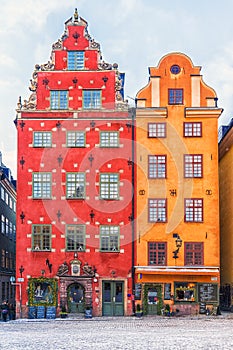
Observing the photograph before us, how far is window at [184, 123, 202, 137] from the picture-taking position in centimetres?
4584

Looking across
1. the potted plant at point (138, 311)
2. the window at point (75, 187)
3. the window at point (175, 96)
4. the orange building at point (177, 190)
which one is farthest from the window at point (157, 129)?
the potted plant at point (138, 311)

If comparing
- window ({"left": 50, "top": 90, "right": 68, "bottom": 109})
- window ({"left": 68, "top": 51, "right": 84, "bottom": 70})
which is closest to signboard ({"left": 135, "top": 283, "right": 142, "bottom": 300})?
window ({"left": 50, "top": 90, "right": 68, "bottom": 109})

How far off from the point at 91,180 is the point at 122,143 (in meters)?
3.20

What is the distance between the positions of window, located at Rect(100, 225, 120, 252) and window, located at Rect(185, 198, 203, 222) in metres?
4.67

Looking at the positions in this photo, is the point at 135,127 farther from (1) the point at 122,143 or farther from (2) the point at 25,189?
(2) the point at 25,189

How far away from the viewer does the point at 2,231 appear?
57.2m

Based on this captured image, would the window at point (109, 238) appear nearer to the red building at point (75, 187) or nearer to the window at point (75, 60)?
the red building at point (75, 187)

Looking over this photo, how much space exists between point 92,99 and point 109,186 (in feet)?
19.5

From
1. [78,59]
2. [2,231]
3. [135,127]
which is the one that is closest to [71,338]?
[135,127]

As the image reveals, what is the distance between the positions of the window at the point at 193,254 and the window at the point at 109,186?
5647 millimetres

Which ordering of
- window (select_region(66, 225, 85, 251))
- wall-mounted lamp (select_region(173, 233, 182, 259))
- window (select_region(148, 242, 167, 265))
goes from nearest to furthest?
wall-mounted lamp (select_region(173, 233, 182, 259))
window (select_region(148, 242, 167, 265))
window (select_region(66, 225, 85, 251))

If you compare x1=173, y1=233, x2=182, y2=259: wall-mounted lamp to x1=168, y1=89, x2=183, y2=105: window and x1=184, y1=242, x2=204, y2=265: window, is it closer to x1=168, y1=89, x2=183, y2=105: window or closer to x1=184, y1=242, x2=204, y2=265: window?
x1=184, y1=242, x2=204, y2=265: window

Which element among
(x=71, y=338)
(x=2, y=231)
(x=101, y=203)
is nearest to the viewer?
(x=71, y=338)

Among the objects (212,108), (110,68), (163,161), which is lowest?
(163,161)
